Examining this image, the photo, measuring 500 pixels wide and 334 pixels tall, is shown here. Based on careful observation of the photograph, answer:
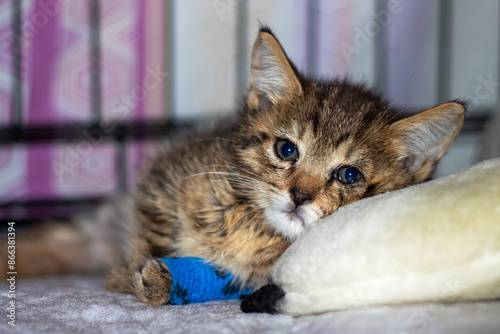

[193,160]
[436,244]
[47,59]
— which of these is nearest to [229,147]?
[193,160]

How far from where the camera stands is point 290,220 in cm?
120

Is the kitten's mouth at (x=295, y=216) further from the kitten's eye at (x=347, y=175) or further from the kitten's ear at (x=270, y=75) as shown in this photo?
the kitten's ear at (x=270, y=75)

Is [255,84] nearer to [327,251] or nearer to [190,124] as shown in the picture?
[327,251]

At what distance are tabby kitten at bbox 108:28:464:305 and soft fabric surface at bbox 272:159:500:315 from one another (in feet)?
0.57

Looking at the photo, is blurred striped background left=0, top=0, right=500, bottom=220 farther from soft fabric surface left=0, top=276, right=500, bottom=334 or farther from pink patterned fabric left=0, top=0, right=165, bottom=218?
soft fabric surface left=0, top=276, right=500, bottom=334

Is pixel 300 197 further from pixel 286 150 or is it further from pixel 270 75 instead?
pixel 270 75

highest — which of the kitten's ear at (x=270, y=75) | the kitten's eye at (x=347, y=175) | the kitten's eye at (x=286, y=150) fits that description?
the kitten's ear at (x=270, y=75)

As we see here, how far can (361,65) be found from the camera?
238cm

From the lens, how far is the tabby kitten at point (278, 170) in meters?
1.24

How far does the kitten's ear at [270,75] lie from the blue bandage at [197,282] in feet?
1.67

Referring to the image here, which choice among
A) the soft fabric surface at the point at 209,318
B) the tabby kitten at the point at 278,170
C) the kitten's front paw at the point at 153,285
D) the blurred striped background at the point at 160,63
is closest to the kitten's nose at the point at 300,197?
the tabby kitten at the point at 278,170

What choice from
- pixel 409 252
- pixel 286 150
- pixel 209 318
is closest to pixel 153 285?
pixel 209 318

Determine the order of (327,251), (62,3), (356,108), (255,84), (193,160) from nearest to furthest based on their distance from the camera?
(327,251) → (356,108) → (255,84) → (193,160) → (62,3)

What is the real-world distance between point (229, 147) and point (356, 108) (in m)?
0.41
